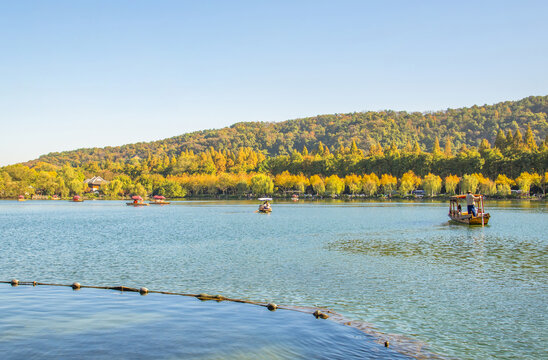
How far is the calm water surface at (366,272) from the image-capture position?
38.9ft

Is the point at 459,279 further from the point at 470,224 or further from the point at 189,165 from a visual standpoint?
the point at 189,165

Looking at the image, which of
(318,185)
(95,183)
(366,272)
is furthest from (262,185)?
(366,272)

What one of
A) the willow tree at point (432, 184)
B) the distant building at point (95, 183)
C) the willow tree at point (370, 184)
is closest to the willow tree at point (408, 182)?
the willow tree at point (432, 184)

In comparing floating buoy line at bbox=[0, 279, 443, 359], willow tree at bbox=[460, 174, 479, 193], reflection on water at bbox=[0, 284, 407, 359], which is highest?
willow tree at bbox=[460, 174, 479, 193]

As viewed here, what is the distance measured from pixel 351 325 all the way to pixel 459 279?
7.79m

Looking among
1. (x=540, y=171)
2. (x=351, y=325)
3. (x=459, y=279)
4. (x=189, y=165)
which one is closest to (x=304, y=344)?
(x=351, y=325)

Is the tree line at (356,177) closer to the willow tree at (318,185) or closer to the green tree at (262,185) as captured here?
the green tree at (262,185)

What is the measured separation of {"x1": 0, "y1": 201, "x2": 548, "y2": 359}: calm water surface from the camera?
11.9m

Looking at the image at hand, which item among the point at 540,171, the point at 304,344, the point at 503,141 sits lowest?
the point at 304,344

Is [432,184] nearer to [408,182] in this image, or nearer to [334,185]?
[408,182]

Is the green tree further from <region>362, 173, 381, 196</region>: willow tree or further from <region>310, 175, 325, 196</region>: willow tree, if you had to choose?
<region>362, 173, 381, 196</region>: willow tree

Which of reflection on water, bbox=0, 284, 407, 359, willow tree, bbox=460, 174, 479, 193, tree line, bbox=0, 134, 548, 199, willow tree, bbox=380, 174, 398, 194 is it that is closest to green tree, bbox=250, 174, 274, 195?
tree line, bbox=0, 134, 548, 199

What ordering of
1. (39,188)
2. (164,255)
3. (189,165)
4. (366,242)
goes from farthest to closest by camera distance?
(189,165) → (39,188) → (366,242) → (164,255)

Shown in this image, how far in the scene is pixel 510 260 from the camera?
22.2 metres
